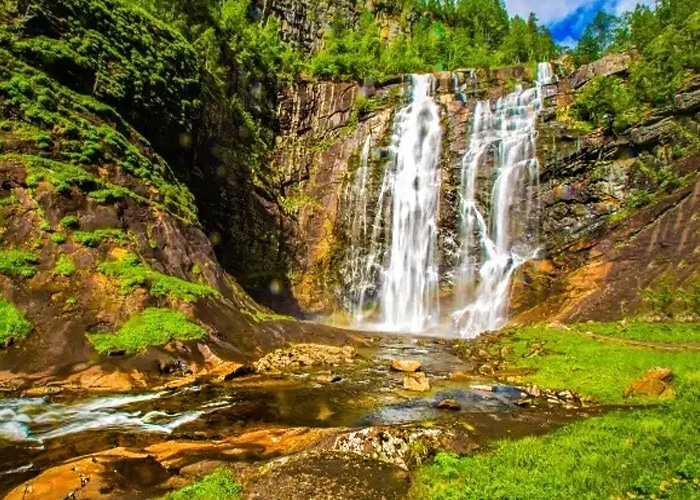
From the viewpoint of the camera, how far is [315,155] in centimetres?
5041

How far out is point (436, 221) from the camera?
138ft

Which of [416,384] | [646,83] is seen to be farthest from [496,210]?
[416,384]

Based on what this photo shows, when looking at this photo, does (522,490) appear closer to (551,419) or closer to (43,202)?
(551,419)

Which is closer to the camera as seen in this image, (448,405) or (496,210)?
(448,405)

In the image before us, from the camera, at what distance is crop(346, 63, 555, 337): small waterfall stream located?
3806 centimetres

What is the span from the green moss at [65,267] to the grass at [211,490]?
13.6m

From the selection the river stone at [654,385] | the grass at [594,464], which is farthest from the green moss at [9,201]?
the river stone at [654,385]

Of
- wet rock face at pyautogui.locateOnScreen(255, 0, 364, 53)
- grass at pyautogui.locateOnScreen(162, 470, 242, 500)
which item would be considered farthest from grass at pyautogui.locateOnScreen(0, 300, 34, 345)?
wet rock face at pyautogui.locateOnScreen(255, 0, 364, 53)

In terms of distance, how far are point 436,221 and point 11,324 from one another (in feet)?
109

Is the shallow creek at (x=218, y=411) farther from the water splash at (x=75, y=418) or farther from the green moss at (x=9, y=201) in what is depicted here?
the green moss at (x=9, y=201)

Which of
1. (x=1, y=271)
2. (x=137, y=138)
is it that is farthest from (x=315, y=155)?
(x=1, y=271)

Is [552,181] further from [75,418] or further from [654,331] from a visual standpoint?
[75,418]

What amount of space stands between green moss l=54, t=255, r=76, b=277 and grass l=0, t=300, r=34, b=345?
7.32 ft

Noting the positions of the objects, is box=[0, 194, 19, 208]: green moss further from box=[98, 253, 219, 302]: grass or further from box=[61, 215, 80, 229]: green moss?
box=[98, 253, 219, 302]: grass
